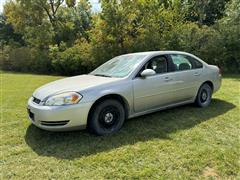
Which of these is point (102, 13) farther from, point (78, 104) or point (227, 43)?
point (78, 104)

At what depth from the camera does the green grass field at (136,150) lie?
3.24 m

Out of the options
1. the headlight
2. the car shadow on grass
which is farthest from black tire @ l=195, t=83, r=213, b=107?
the headlight

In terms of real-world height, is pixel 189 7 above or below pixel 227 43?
above

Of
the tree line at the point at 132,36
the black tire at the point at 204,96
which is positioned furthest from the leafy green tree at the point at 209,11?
the black tire at the point at 204,96

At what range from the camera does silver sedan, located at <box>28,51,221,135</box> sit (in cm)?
410

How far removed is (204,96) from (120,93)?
2550 millimetres

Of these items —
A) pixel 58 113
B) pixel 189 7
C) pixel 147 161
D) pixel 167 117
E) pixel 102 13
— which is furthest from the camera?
pixel 189 7

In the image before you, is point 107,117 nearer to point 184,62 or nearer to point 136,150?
point 136,150

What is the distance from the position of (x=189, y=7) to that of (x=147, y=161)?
75.9ft

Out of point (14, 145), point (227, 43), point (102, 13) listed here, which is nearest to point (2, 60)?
point (102, 13)

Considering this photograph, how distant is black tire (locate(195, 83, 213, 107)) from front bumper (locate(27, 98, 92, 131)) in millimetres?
2913

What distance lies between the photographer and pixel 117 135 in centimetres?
439

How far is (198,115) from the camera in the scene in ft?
17.8

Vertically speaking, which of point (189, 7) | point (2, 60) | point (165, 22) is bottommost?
point (2, 60)
